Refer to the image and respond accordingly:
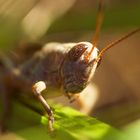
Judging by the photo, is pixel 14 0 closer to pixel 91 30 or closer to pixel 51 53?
pixel 51 53

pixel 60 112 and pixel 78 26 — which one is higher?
pixel 78 26

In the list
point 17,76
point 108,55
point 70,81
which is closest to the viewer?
point 70,81

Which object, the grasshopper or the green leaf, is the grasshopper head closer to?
the grasshopper

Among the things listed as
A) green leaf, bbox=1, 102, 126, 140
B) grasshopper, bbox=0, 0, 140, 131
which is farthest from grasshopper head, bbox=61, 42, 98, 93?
green leaf, bbox=1, 102, 126, 140

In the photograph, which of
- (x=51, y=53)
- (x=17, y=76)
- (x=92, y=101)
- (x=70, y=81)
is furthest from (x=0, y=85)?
(x=70, y=81)

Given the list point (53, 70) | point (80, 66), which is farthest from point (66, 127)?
point (53, 70)

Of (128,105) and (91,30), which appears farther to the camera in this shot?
(91,30)

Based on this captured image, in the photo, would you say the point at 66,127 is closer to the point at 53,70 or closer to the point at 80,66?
the point at 80,66

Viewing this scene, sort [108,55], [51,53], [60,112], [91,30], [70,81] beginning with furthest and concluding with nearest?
[108,55], [91,30], [51,53], [70,81], [60,112]

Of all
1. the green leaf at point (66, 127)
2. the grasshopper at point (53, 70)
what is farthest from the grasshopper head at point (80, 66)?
the green leaf at point (66, 127)
